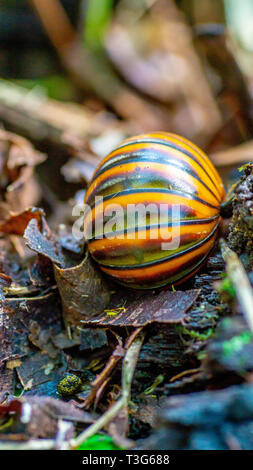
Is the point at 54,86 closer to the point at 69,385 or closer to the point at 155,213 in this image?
the point at 155,213

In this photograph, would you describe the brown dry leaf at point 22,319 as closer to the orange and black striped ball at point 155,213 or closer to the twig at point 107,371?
the orange and black striped ball at point 155,213

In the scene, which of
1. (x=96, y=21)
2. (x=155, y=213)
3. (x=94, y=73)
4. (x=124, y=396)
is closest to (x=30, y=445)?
(x=124, y=396)

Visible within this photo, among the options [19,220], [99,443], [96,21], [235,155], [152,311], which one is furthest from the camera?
[96,21]

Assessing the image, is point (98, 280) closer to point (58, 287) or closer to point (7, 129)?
point (58, 287)

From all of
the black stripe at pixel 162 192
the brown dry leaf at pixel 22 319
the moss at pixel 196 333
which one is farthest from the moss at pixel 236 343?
the brown dry leaf at pixel 22 319

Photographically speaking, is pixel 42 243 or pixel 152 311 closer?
pixel 152 311
